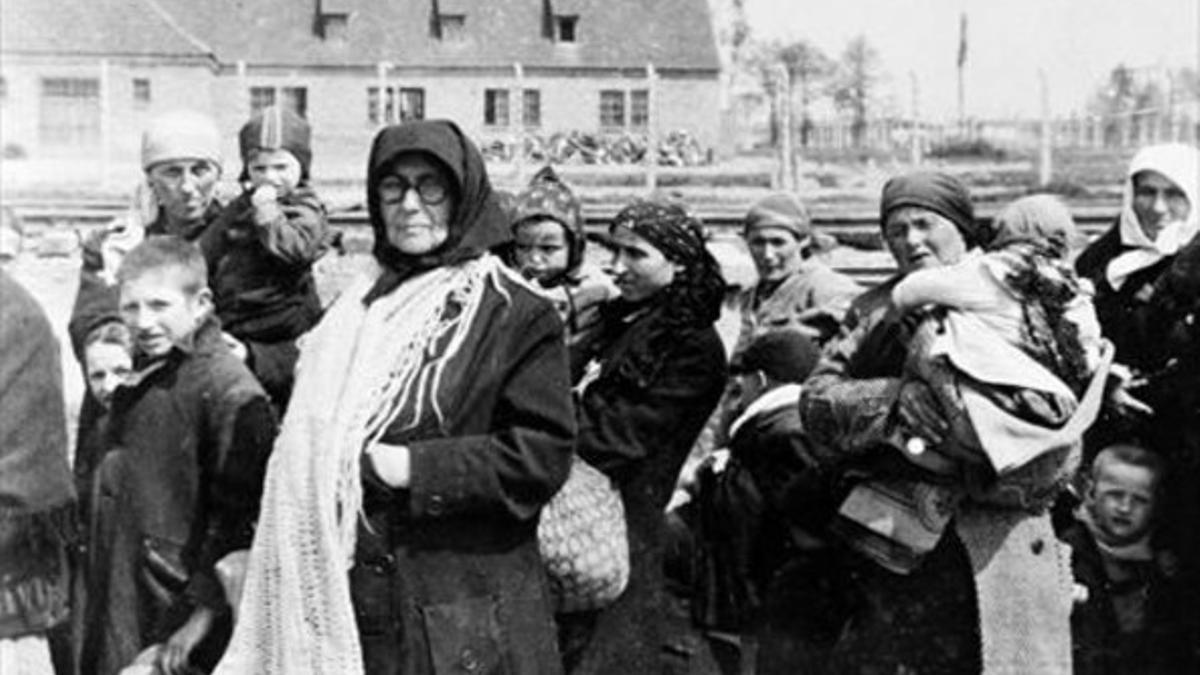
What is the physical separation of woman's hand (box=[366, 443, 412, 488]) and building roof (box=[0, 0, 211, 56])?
19405mm

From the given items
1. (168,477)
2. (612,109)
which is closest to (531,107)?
(612,109)

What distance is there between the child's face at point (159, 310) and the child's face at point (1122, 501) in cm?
237

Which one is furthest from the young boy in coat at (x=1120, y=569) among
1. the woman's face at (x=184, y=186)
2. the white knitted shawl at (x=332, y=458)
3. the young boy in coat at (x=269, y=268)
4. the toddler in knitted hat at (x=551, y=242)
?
the woman's face at (x=184, y=186)

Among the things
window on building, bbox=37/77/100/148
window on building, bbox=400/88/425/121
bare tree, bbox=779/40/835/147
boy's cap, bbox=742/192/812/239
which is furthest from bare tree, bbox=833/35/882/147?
boy's cap, bbox=742/192/812/239

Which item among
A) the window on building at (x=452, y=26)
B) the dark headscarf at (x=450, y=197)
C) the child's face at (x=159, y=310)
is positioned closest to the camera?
the dark headscarf at (x=450, y=197)

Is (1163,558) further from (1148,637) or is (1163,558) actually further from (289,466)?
(289,466)

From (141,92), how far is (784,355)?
3239cm

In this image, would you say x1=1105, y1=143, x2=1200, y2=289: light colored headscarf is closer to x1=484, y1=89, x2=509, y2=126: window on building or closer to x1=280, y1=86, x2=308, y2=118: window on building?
x1=280, y1=86, x2=308, y2=118: window on building

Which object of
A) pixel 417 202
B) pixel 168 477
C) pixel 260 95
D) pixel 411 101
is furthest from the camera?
pixel 411 101

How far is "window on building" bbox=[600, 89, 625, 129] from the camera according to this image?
39.3 m

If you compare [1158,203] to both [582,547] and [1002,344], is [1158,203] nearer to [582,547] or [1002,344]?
[1002,344]

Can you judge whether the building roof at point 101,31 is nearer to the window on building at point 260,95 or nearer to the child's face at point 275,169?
the window on building at point 260,95

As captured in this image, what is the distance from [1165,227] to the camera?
4.95 m

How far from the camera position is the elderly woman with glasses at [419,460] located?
3.36 m
